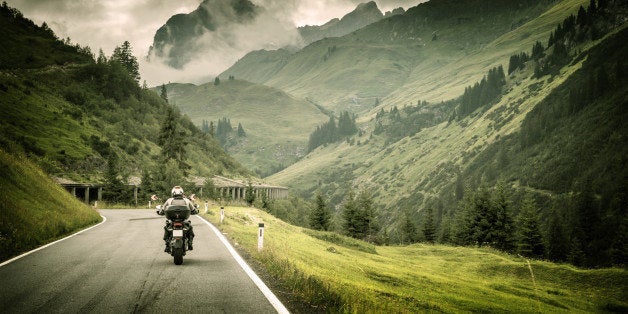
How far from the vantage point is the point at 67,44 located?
453 ft

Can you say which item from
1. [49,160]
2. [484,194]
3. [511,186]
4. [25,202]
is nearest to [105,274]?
[25,202]

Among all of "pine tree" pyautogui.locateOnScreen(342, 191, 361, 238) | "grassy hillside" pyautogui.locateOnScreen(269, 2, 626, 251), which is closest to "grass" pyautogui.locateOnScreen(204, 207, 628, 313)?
"pine tree" pyautogui.locateOnScreen(342, 191, 361, 238)

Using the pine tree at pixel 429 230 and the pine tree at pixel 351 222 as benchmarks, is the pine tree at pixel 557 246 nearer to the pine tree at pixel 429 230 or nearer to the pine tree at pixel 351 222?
the pine tree at pixel 429 230

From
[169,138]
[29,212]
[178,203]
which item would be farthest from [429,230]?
[178,203]

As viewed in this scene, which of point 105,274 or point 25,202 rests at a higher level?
point 25,202

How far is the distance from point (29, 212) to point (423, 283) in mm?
20768

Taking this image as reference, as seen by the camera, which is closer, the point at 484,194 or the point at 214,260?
the point at 214,260

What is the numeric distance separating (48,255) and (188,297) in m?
7.70

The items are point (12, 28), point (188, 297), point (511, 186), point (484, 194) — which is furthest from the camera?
point (511, 186)

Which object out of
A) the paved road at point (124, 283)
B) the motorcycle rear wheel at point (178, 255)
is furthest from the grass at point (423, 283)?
the motorcycle rear wheel at point (178, 255)

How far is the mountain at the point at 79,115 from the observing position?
210 feet

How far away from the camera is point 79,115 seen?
8788 cm

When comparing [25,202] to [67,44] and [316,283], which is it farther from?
[67,44]

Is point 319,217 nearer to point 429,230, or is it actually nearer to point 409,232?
point 429,230
